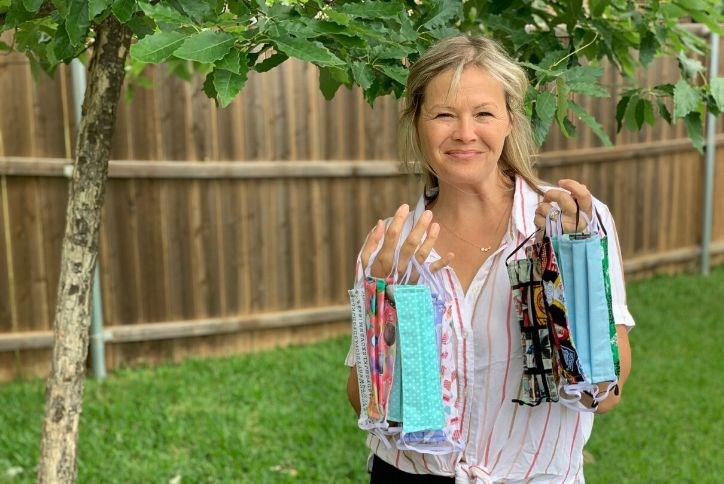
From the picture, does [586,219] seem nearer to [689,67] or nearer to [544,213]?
[544,213]

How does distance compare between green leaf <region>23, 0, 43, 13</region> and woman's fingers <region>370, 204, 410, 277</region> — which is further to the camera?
green leaf <region>23, 0, 43, 13</region>

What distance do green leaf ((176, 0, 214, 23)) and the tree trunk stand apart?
2.08 feet

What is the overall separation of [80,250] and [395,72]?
3.23 feet

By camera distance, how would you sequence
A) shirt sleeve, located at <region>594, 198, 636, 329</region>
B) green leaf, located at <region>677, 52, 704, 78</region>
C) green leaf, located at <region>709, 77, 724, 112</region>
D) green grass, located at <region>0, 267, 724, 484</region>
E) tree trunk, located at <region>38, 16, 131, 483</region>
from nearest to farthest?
shirt sleeve, located at <region>594, 198, 636, 329</region>, green leaf, located at <region>709, 77, 724, 112</region>, tree trunk, located at <region>38, 16, 131, 483</region>, green leaf, located at <region>677, 52, 704, 78</region>, green grass, located at <region>0, 267, 724, 484</region>

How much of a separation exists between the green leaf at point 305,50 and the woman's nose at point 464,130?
0.29 meters

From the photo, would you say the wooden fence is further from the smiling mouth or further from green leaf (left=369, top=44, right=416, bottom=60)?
the smiling mouth

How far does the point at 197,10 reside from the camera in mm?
1541

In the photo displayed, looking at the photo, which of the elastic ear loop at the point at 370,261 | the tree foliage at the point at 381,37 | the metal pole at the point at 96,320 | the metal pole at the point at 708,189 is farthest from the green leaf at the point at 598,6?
the metal pole at the point at 708,189

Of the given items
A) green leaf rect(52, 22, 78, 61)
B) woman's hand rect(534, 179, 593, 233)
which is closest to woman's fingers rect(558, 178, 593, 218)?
woman's hand rect(534, 179, 593, 233)

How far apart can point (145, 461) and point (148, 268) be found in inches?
56.2

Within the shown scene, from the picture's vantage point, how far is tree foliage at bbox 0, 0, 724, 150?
144 centimetres

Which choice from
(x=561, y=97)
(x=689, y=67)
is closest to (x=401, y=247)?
(x=561, y=97)

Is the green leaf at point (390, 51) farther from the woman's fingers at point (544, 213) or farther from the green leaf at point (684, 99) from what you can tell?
the green leaf at point (684, 99)

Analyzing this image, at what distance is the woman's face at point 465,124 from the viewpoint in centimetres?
160
